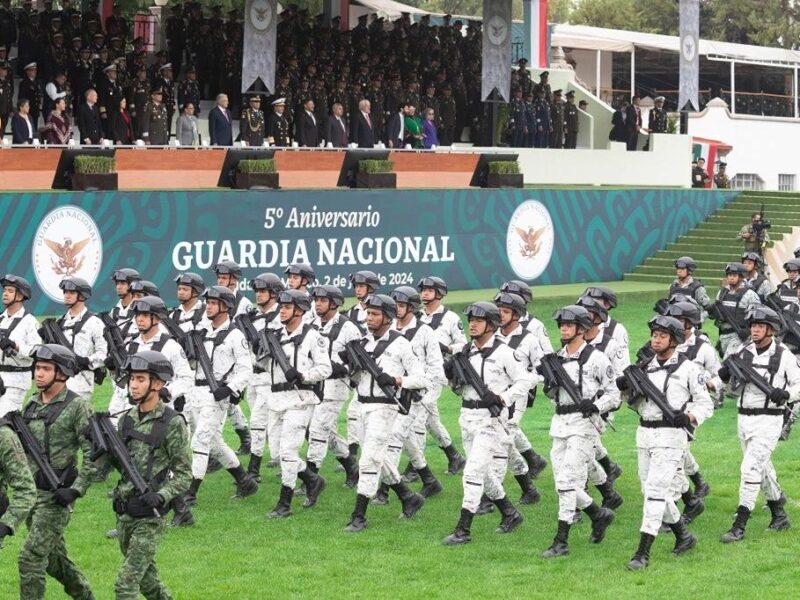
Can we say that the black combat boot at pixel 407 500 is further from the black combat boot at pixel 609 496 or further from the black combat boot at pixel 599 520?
the black combat boot at pixel 599 520

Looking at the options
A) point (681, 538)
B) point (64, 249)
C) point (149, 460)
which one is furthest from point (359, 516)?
point (64, 249)

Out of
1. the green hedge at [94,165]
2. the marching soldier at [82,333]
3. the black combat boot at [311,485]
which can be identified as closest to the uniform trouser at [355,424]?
the black combat boot at [311,485]

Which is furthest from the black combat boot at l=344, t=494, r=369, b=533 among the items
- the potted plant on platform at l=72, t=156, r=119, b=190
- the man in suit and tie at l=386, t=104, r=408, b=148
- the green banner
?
the man in suit and tie at l=386, t=104, r=408, b=148

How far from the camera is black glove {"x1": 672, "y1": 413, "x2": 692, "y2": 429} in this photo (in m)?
14.3

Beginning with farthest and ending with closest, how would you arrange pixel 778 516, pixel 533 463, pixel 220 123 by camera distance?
pixel 220 123
pixel 533 463
pixel 778 516

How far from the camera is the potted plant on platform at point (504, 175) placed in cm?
3441

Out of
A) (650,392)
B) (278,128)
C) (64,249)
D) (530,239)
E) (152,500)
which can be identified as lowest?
(152,500)

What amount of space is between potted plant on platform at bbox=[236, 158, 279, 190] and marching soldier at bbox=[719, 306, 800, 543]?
15399mm

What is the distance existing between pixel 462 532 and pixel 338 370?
2.42 m

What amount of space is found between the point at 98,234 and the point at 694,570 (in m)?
15.4

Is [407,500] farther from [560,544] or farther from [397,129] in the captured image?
[397,129]

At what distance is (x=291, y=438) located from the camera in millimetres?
16500

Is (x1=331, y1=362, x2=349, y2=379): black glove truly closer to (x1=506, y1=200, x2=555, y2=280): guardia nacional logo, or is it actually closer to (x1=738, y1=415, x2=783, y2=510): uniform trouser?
(x1=738, y1=415, x2=783, y2=510): uniform trouser

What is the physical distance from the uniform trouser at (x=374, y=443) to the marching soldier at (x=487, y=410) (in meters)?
0.76
